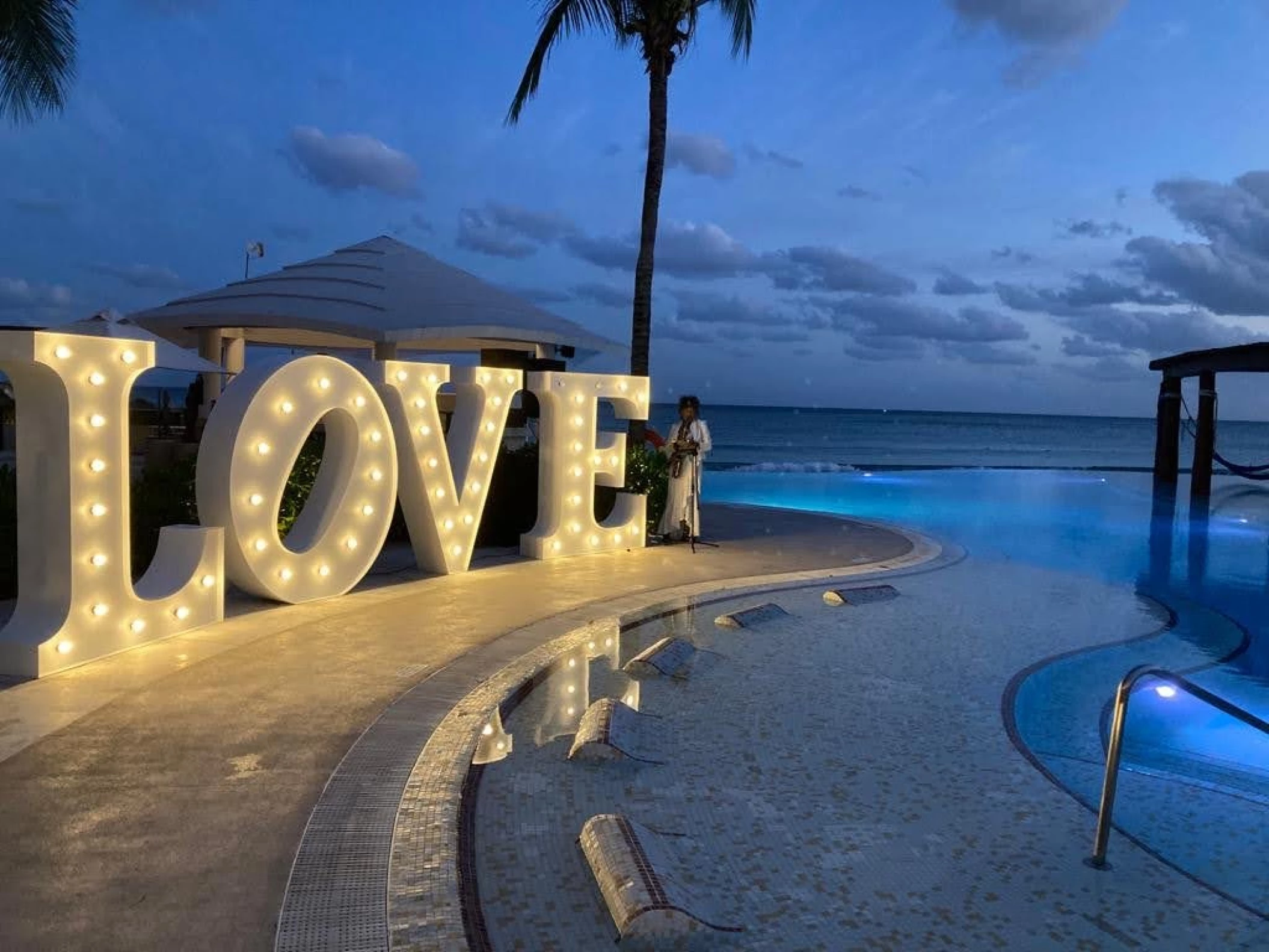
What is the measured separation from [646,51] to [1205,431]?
1547 cm

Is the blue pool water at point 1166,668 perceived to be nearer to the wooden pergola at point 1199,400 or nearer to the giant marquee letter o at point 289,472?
the wooden pergola at point 1199,400

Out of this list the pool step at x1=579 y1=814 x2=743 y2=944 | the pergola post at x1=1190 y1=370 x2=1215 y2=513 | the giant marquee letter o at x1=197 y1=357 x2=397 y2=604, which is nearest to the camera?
the pool step at x1=579 y1=814 x2=743 y2=944

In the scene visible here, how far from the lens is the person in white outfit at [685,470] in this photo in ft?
38.0

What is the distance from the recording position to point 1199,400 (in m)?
22.0

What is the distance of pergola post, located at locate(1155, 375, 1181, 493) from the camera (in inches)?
974

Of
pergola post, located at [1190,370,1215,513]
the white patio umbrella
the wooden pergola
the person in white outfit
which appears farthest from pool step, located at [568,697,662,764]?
pergola post, located at [1190,370,1215,513]

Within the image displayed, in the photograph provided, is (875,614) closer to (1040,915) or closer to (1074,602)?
(1074,602)

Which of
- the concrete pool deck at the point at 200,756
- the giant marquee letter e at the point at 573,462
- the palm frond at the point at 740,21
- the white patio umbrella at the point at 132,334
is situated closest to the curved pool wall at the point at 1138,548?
the concrete pool deck at the point at 200,756

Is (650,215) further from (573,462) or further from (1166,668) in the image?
(1166,668)

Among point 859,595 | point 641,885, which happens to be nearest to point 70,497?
point 641,885

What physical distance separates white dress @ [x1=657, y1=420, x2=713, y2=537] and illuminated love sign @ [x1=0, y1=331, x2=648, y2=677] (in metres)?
1.06

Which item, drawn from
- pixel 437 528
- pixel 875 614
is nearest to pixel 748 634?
pixel 875 614

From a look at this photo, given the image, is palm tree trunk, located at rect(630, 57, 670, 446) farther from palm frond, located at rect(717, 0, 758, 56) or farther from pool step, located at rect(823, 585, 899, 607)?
pool step, located at rect(823, 585, 899, 607)

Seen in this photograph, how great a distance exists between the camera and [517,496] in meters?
11.7
